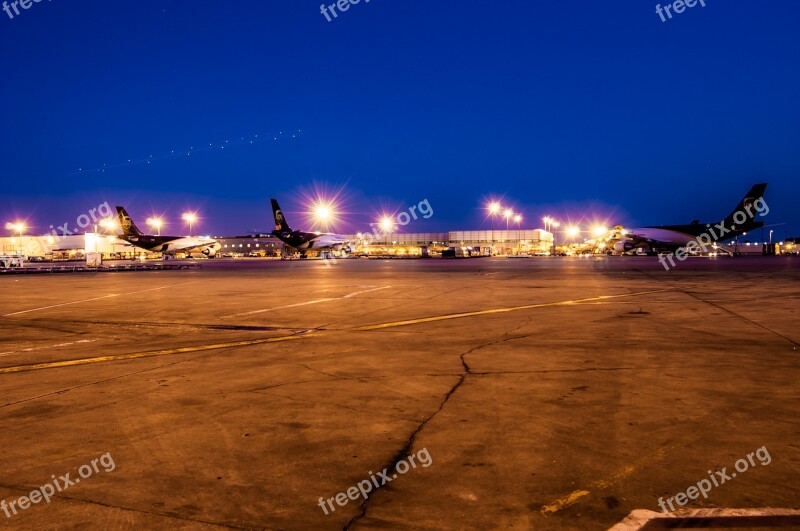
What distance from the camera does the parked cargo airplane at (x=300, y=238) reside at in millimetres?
89438

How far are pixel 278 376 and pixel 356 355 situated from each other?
1860 millimetres

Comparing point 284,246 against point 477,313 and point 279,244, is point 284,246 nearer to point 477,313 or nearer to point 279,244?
point 279,244

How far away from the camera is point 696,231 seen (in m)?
86.6

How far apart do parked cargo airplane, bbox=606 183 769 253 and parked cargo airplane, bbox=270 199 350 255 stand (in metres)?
47.4

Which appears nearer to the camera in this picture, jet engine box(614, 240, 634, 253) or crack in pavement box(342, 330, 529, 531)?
crack in pavement box(342, 330, 529, 531)

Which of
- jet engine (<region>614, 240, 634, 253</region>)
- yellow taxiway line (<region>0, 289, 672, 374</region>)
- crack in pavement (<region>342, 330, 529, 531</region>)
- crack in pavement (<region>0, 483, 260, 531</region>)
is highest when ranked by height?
jet engine (<region>614, 240, 634, 253</region>)

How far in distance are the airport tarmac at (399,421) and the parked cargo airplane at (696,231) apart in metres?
74.6

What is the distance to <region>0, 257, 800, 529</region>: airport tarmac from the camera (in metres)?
4.05

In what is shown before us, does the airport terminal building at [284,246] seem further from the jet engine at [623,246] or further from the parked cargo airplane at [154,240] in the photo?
the parked cargo airplane at [154,240]

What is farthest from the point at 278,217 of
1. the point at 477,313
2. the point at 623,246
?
the point at 477,313

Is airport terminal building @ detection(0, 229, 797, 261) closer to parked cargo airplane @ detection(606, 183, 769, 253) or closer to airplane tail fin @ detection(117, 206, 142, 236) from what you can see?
parked cargo airplane @ detection(606, 183, 769, 253)

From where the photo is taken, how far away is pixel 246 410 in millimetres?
6367

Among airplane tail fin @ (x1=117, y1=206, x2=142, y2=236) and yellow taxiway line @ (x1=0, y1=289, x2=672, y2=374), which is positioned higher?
airplane tail fin @ (x1=117, y1=206, x2=142, y2=236)

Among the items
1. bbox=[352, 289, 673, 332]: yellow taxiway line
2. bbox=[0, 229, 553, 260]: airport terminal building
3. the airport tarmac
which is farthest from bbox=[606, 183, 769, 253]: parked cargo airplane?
the airport tarmac
